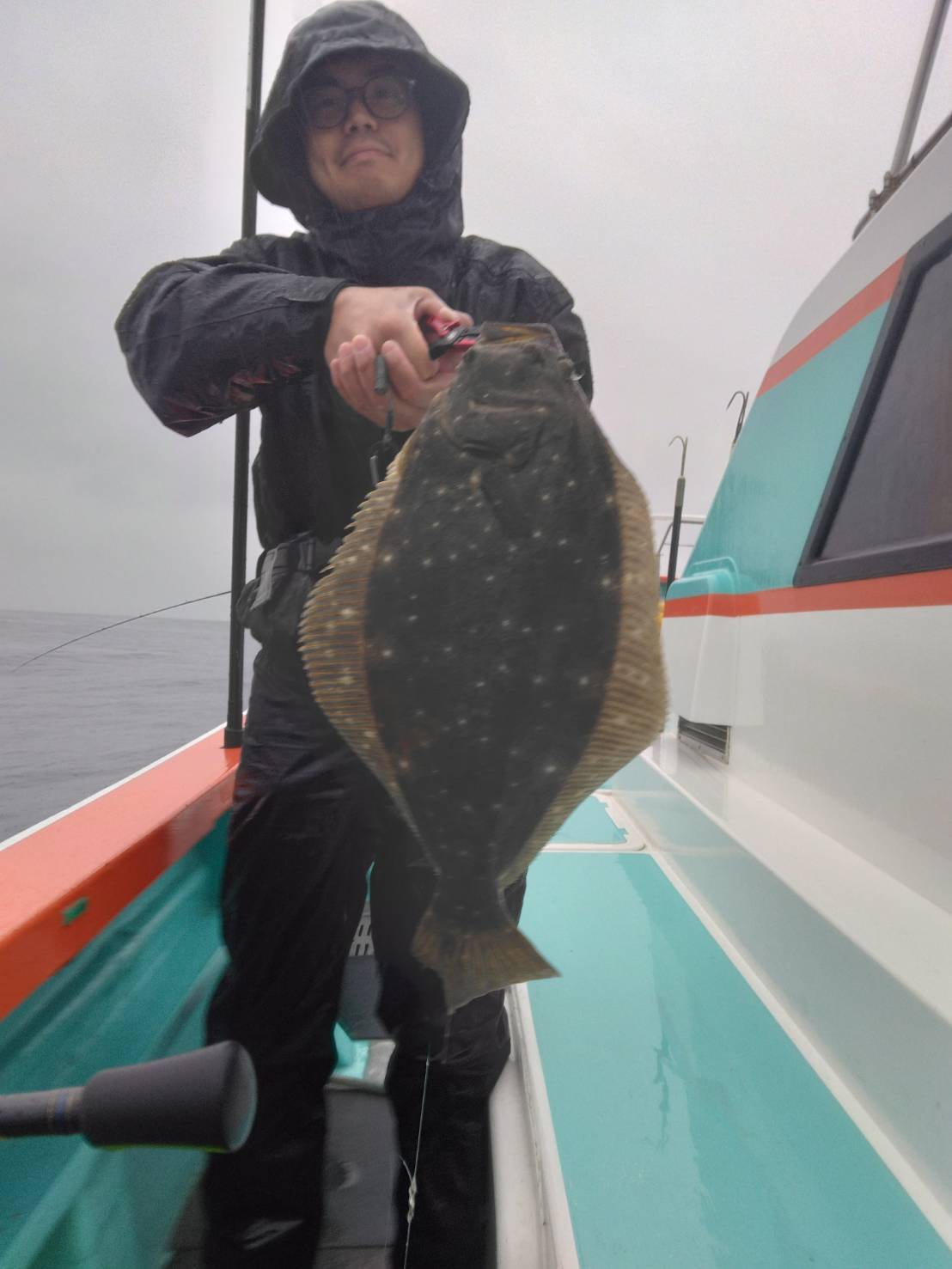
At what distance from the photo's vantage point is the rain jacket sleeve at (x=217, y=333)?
956 millimetres

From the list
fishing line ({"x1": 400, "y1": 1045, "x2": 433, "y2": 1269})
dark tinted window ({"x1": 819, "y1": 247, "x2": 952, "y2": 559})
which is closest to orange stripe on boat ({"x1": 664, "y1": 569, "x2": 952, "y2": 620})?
dark tinted window ({"x1": 819, "y1": 247, "x2": 952, "y2": 559})

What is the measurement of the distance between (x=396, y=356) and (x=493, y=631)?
0.32m

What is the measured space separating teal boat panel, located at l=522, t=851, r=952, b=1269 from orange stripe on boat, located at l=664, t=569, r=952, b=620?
1.18 metres

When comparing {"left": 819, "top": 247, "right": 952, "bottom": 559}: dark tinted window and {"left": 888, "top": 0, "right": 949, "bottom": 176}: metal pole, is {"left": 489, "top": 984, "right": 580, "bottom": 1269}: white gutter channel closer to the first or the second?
{"left": 819, "top": 247, "right": 952, "bottom": 559}: dark tinted window

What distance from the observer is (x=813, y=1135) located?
1544mm

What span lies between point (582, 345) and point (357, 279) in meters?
0.49

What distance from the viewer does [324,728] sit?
4.79 feet

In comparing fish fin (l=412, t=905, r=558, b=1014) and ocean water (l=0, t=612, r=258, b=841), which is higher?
fish fin (l=412, t=905, r=558, b=1014)

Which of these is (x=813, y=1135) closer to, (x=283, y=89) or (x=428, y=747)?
(x=428, y=747)

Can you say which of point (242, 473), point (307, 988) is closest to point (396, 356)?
point (307, 988)

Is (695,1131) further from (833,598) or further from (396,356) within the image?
(396,356)

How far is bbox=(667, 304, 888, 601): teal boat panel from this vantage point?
7.72 ft

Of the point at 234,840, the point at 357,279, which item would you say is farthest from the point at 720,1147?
the point at 357,279

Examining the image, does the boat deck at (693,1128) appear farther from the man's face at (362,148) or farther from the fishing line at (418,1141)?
the man's face at (362,148)
